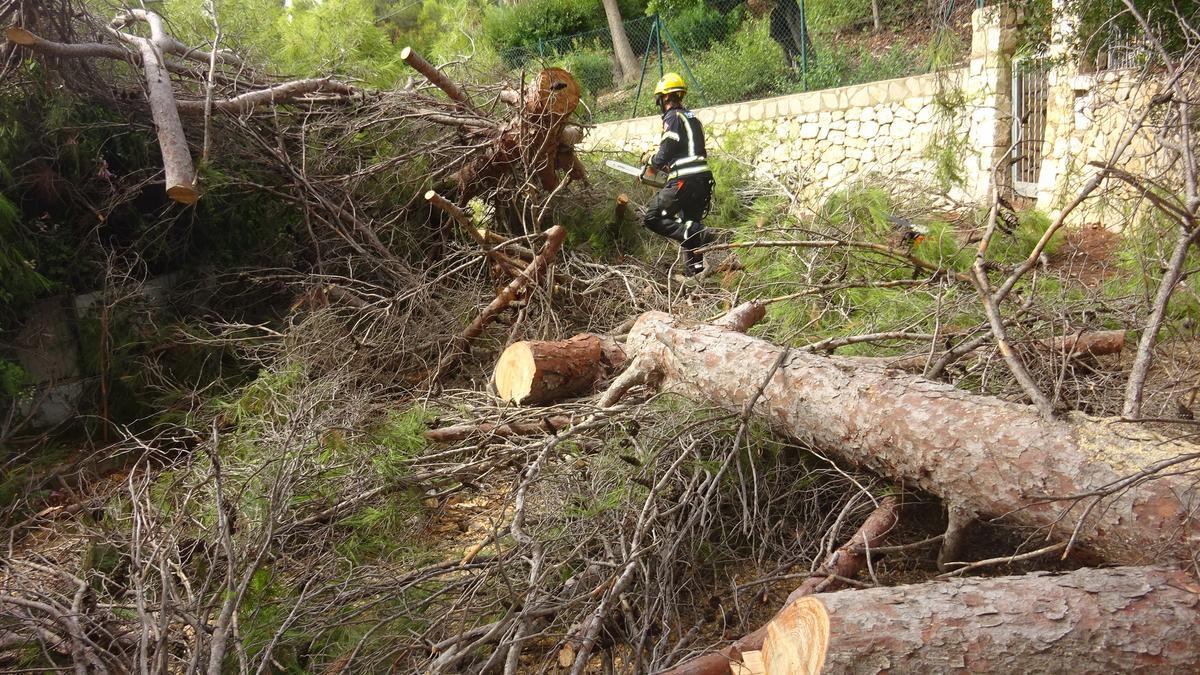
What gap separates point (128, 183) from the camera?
17.9ft

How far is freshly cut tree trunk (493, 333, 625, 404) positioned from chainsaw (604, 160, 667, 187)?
2.56m

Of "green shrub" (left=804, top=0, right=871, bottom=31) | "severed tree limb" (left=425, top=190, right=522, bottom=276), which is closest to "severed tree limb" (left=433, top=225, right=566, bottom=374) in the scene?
"severed tree limb" (left=425, top=190, right=522, bottom=276)

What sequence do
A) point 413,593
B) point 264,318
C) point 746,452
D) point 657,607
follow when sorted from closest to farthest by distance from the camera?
1. point 657,607
2. point 413,593
3. point 746,452
4. point 264,318

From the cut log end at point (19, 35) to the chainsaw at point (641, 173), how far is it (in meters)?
4.09

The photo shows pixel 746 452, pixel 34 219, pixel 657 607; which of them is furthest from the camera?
pixel 34 219

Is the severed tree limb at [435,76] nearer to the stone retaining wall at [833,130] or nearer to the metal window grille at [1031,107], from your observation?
the stone retaining wall at [833,130]

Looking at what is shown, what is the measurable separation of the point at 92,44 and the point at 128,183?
0.94 metres

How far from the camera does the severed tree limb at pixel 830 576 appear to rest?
217 cm

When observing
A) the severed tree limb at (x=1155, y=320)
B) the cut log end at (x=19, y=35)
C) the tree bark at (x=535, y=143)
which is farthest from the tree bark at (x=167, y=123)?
the severed tree limb at (x=1155, y=320)

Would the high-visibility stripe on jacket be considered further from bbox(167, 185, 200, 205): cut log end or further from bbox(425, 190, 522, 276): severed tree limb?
bbox(167, 185, 200, 205): cut log end

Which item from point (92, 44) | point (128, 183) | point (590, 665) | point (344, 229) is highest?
point (92, 44)

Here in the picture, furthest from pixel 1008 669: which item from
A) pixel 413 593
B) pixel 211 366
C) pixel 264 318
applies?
pixel 264 318

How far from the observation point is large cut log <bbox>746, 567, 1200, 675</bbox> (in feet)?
6.40

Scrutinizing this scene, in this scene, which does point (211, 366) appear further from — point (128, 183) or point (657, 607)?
point (657, 607)
